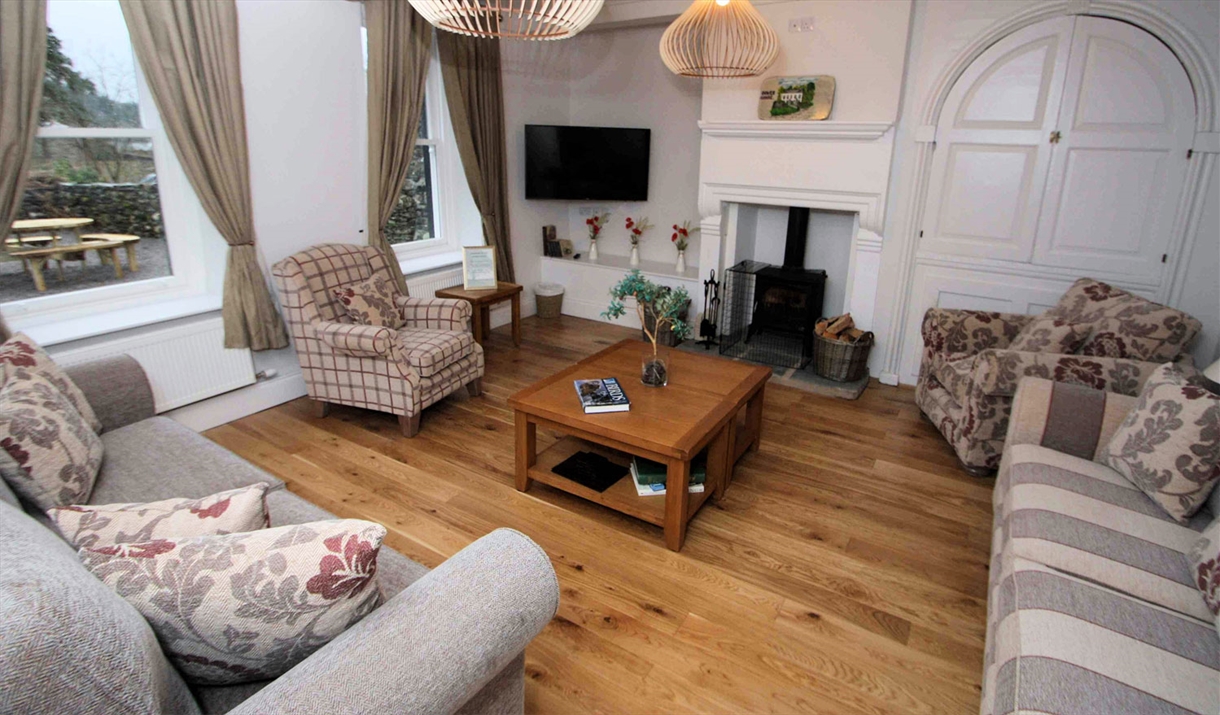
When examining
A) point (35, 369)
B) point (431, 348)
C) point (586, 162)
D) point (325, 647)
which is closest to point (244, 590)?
point (325, 647)

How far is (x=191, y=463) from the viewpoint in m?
2.24

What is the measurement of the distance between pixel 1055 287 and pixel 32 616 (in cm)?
445

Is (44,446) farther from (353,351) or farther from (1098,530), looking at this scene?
(1098,530)

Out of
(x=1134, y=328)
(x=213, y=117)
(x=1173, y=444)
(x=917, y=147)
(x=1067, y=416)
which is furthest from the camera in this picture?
(x=917, y=147)

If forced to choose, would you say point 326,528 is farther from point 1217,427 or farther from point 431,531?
point 1217,427

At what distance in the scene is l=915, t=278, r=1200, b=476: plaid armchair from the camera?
278 centimetres

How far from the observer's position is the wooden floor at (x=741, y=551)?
1996 mm

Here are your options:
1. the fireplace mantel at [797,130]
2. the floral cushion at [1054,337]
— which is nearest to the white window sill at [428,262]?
the fireplace mantel at [797,130]

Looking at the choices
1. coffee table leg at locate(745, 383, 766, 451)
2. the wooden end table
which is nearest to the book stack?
coffee table leg at locate(745, 383, 766, 451)

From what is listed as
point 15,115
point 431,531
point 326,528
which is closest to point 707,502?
point 431,531

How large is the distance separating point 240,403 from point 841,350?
3.64 metres

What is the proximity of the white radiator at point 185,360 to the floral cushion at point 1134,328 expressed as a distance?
4.31 meters

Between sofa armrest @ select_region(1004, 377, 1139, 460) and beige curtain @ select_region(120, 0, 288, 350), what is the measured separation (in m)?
3.73

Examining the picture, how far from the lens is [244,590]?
1.09 m
